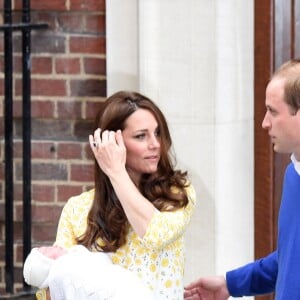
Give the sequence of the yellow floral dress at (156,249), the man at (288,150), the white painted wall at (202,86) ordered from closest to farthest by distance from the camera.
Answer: the man at (288,150) < the yellow floral dress at (156,249) < the white painted wall at (202,86)

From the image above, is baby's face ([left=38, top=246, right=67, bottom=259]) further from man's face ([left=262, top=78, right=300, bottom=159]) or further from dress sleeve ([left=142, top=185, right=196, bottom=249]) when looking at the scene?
man's face ([left=262, top=78, right=300, bottom=159])

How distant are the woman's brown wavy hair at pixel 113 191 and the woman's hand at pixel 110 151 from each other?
58 millimetres

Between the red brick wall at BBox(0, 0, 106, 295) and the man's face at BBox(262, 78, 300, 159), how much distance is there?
146 cm

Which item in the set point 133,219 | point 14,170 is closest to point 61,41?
point 14,170

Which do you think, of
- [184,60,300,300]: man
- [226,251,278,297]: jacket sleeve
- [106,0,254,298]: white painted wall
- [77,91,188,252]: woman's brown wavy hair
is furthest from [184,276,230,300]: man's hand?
[106,0,254,298]: white painted wall

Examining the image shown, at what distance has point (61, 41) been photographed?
4.04 m

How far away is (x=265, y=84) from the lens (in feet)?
13.1

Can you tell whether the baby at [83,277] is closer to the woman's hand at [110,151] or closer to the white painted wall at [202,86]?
the woman's hand at [110,151]

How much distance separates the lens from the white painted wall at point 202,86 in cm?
390

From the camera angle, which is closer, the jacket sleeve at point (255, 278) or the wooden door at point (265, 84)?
the jacket sleeve at point (255, 278)

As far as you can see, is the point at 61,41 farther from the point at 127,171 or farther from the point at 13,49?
the point at 127,171

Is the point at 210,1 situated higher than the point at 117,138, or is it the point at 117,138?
the point at 210,1

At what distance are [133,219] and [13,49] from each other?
1.42 metres

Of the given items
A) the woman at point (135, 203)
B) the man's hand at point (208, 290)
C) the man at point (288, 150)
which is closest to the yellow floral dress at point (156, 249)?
the woman at point (135, 203)
